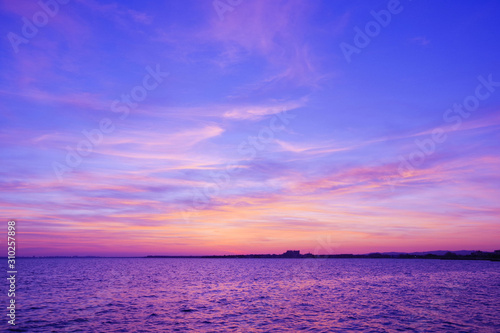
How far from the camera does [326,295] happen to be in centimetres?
6438

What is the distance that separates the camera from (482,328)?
37312mm

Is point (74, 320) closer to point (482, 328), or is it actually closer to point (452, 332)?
point (452, 332)

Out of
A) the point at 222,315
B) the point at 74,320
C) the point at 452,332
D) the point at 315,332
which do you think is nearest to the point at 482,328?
the point at 452,332

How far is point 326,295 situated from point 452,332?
2981cm

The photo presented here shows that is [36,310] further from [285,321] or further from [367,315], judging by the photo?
[367,315]

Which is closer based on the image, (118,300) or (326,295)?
(118,300)

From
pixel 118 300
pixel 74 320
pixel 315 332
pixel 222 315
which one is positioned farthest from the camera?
pixel 118 300

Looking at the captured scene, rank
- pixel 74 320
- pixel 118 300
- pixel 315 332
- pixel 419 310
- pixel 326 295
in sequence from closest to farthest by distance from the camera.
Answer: pixel 315 332
pixel 74 320
pixel 419 310
pixel 118 300
pixel 326 295

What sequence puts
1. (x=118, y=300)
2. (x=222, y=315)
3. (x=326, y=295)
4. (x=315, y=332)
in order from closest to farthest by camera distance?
(x=315, y=332), (x=222, y=315), (x=118, y=300), (x=326, y=295)

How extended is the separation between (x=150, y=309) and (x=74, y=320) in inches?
421

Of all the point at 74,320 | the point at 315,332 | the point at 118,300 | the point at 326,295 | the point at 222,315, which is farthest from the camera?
the point at 326,295

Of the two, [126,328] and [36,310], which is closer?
[126,328]

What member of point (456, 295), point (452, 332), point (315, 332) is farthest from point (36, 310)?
point (456, 295)

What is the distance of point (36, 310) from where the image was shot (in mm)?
47375
